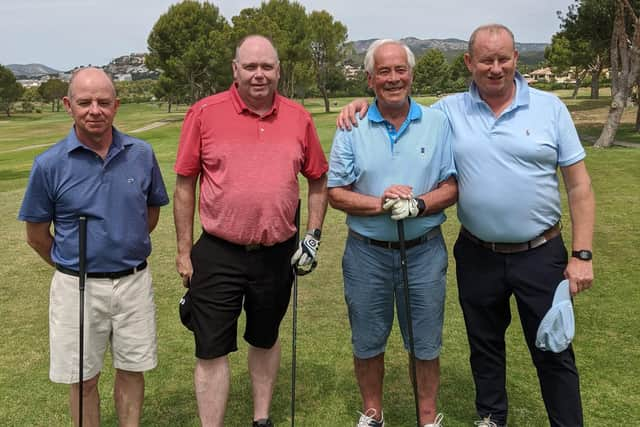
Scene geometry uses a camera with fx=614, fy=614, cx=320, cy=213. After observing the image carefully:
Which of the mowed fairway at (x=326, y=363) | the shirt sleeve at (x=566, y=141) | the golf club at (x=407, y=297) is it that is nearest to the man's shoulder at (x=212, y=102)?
the golf club at (x=407, y=297)

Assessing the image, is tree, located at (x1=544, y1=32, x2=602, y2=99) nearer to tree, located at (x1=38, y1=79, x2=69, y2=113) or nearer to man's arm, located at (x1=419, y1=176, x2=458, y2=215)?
man's arm, located at (x1=419, y1=176, x2=458, y2=215)

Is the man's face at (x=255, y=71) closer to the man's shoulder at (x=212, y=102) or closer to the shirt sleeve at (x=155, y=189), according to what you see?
the man's shoulder at (x=212, y=102)

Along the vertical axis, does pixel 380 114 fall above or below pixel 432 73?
below

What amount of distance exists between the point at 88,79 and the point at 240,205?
1.00 metres

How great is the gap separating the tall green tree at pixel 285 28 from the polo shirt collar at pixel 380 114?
49240mm

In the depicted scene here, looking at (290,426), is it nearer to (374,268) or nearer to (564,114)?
(374,268)

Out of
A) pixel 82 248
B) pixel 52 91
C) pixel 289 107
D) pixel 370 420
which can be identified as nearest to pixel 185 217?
pixel 82 248

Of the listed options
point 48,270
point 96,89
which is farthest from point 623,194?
point 96,89

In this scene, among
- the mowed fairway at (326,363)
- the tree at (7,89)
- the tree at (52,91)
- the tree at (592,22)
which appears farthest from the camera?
the tree at (52,91)

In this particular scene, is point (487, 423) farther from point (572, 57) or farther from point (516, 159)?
point (572, 57)

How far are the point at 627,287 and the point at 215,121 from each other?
4.94 metres

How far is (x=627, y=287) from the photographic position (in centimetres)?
632

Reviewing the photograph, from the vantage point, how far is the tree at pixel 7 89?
80000mm

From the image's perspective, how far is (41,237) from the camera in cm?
327
